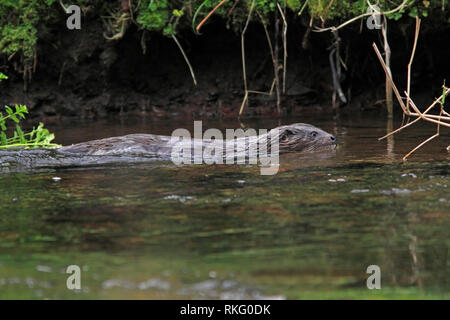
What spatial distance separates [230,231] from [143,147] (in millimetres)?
3817

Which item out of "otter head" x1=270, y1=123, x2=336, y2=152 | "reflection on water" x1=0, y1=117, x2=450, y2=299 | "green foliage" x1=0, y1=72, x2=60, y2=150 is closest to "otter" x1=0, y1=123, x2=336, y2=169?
"otter head" x1=270, y1=123, x2=336, y2=152

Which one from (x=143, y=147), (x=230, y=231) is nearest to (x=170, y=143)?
(x=143, y=147)

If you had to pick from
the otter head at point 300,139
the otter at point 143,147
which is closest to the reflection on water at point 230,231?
the otter at point 143,147

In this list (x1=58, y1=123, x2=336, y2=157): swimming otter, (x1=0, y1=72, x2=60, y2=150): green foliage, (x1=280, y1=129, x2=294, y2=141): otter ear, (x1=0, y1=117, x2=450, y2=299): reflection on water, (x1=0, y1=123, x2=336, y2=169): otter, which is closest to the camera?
(x1=0, y1=117, x2=450, y2=299): reflection on water

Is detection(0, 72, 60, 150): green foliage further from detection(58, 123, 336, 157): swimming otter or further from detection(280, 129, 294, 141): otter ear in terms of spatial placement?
detection(280, 129, 294, 141): otter ear

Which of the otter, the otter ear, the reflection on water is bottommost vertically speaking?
the reflection on water

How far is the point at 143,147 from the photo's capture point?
7.59 m

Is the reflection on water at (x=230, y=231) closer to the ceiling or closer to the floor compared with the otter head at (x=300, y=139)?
closer to the floor

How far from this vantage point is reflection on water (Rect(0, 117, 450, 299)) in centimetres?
308

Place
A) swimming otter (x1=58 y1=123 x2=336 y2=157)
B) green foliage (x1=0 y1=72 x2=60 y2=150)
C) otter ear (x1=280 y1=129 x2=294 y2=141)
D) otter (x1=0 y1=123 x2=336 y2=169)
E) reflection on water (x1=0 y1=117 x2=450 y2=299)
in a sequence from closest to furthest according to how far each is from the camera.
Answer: reflection on water (x1=0 y1=117 x2=450 y2=299) → green foliage (x1=0 y1=72 x2=60 y2=150) → otter (x1=0 y1=123 x2=336 y2=169) → swimming otter (x1=58 y1=123 x2=336 y2=157) → otter ear (x1=280 y1=129 x2=294 y2=141)

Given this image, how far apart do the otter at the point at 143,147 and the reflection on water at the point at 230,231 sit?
35.4 inches

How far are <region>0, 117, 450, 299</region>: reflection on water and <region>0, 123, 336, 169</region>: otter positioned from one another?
0.90 meters

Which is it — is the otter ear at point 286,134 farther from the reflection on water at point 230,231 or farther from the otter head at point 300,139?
the reflection on water at point 230,231

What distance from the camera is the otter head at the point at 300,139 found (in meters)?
7.72
